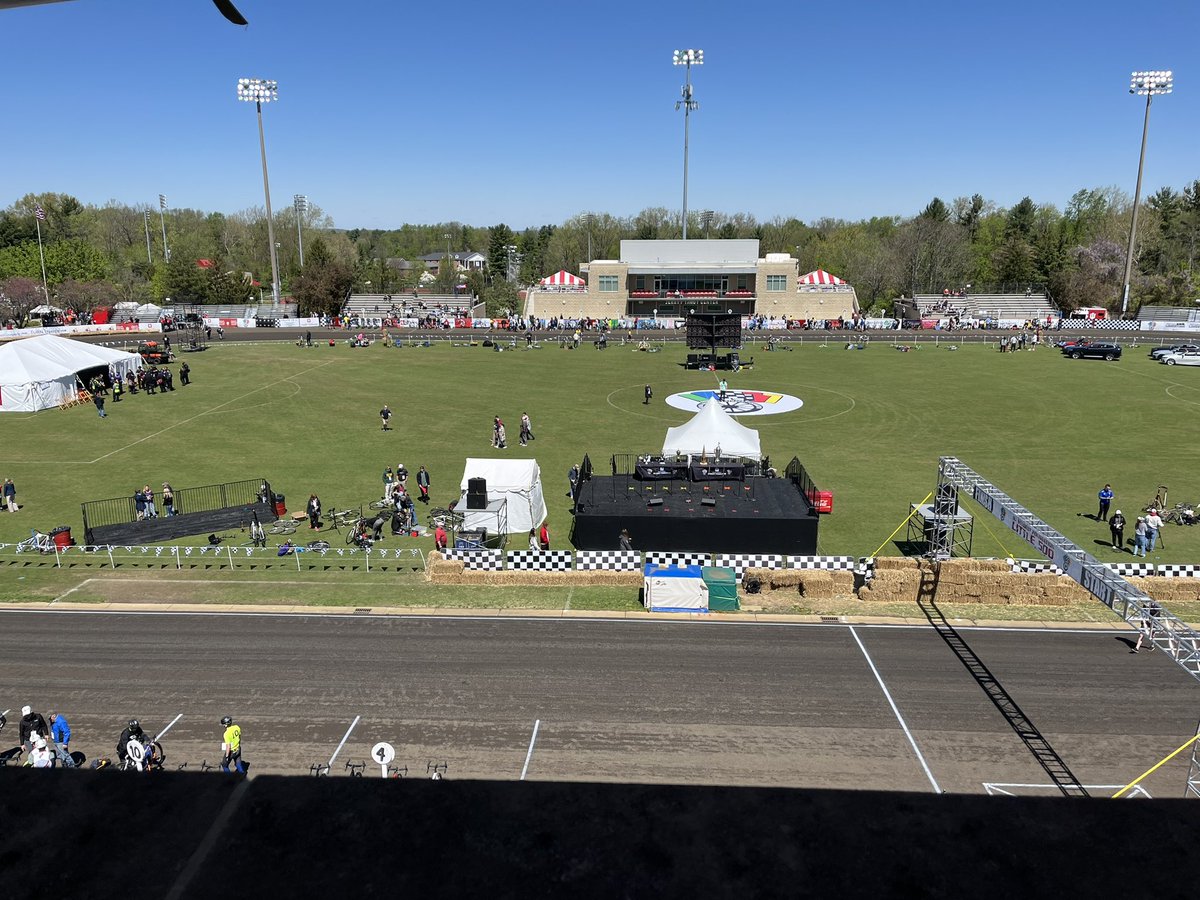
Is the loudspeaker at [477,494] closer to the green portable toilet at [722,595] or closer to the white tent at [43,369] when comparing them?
the green portable toilet at [722,595]

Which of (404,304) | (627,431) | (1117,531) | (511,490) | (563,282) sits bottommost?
(1117,531)

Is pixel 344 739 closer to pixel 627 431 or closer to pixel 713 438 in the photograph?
pixel 713 438

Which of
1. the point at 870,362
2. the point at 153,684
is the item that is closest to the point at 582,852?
the point at 153,684

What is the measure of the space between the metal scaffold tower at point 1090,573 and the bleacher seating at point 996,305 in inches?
3504

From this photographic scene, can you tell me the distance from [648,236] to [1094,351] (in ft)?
324

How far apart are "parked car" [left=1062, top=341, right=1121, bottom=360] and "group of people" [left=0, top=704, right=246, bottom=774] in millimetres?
70641

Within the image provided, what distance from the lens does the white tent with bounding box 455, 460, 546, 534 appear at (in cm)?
2625

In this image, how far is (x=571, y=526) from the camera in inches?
1082

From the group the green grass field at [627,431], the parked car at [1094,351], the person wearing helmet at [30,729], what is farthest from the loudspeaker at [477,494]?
the parked car at [1094,351]

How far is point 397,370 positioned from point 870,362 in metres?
38.8

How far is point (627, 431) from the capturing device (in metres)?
41.1

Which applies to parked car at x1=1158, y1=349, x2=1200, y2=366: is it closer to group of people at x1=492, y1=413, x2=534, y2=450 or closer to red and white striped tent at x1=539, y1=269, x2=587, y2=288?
group of people at x1=492, y1=413, x2=534, y2=450

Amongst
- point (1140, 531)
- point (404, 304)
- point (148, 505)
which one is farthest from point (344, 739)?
point (404, 304)

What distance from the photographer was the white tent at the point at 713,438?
29609mm
